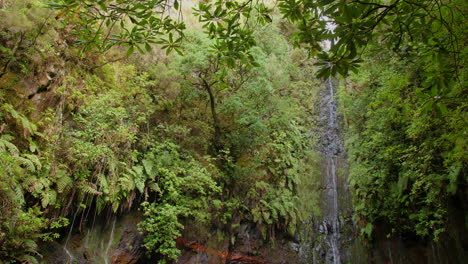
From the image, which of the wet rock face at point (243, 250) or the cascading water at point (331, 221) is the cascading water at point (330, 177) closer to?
the cascading water at point (331, 221)

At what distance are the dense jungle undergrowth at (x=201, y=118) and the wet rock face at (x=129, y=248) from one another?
0.87 ft

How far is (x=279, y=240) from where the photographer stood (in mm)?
10961

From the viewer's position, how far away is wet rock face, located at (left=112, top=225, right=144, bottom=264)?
22.2 feet

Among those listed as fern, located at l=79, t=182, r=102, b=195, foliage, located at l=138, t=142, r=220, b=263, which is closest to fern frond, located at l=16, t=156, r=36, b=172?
fern, located at l=79, t=182, r=102, b=195

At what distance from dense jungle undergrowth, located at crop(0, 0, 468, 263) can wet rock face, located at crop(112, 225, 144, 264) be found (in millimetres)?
266

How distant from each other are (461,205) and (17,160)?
9.57 m

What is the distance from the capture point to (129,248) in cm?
694

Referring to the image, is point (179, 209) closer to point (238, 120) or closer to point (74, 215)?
point (74, 215)

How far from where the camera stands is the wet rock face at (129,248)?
22.2 feet

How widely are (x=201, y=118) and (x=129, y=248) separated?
4828 mm

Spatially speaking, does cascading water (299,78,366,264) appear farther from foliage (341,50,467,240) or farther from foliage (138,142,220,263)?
foliage (138,142,220,263)

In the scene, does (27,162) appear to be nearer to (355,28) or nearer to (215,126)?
(355,28)

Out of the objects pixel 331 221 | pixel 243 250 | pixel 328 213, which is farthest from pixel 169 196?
pixel 328 213

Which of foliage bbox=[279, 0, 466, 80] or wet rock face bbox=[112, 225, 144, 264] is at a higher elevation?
foliage bbox=[279, 0, 466, 80]
